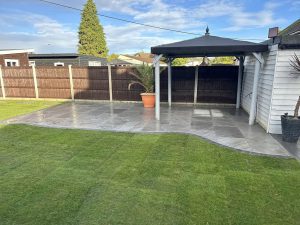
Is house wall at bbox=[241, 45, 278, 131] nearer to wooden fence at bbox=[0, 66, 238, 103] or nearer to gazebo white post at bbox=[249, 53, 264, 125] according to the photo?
gazebo white post at bbox=[249, 53, 264, 125]

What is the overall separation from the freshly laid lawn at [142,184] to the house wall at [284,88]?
77.2 inches

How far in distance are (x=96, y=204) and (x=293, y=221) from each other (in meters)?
2.39

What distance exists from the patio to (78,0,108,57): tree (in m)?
23.7

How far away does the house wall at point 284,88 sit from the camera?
17.7ft

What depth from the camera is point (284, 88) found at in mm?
5551

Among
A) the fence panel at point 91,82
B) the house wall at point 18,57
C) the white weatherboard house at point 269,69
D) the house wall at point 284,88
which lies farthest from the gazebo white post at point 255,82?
the house wall at point 18,57

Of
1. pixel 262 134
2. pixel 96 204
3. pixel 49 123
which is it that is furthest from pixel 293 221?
pixel 49 123

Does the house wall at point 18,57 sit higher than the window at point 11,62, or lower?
higher

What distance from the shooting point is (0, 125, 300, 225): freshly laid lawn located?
2.69m

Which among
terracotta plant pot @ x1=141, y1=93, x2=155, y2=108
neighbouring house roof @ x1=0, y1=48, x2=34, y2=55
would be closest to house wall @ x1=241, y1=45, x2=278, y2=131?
terracotta plant pot @ x1=141, y1=93, x2=155, y2=108

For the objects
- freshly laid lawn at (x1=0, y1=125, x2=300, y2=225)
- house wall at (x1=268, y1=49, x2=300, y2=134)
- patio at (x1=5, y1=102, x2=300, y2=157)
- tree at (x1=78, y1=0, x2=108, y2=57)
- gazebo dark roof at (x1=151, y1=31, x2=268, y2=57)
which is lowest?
freshly laid lawn at (x1=0, y1=125, x2=300, y2=225)

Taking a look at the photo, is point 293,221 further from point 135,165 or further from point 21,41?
point 21,41

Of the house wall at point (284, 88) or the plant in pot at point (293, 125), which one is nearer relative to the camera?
the plant in pot at point (293, 125)

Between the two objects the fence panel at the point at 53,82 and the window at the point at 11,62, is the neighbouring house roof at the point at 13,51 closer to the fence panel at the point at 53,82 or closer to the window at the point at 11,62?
the window at the point at 11,62
